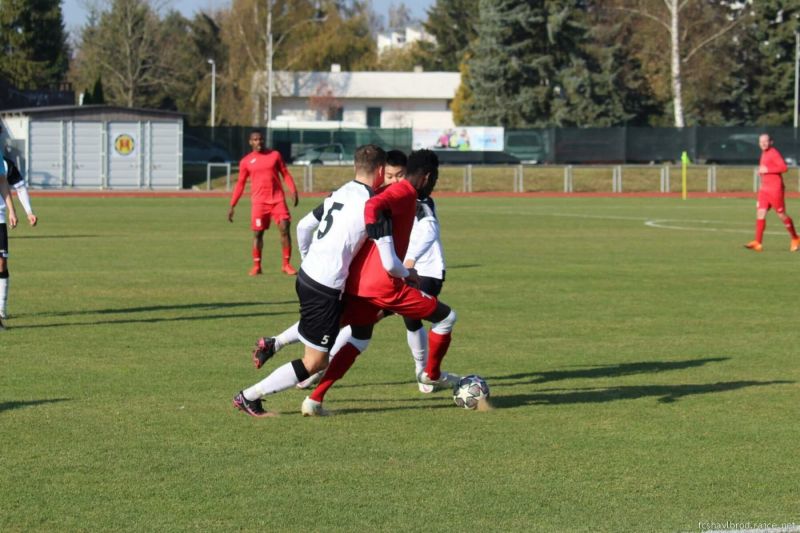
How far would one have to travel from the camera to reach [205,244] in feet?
82.5

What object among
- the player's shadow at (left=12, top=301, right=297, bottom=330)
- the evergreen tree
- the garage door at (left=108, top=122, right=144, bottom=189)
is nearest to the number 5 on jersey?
the player's shadow at (left=12, top=301, right=297, bottom=330)

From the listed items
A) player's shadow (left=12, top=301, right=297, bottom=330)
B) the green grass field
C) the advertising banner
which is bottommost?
the green grass field

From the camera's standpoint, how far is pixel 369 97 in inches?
3844

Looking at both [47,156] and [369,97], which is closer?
[47,156]

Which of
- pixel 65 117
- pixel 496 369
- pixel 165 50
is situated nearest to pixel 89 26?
pixel 165 50

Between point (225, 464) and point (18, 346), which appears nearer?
point (225, 464)

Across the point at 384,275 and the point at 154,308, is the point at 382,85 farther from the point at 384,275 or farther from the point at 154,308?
the point at 384,275

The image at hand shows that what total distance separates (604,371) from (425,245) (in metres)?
2.04

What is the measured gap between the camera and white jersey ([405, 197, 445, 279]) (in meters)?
9.80

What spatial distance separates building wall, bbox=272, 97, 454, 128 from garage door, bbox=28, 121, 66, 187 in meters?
44.5

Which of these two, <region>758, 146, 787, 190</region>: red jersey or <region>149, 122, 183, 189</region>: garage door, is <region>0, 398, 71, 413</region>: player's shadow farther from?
<region>149, 122, 183, 189</region>: garage door

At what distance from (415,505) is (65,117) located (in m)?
48.1

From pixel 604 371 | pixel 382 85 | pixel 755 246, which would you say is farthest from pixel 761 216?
pixel 382 85

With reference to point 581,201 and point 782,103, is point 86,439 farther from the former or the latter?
point 782,103
